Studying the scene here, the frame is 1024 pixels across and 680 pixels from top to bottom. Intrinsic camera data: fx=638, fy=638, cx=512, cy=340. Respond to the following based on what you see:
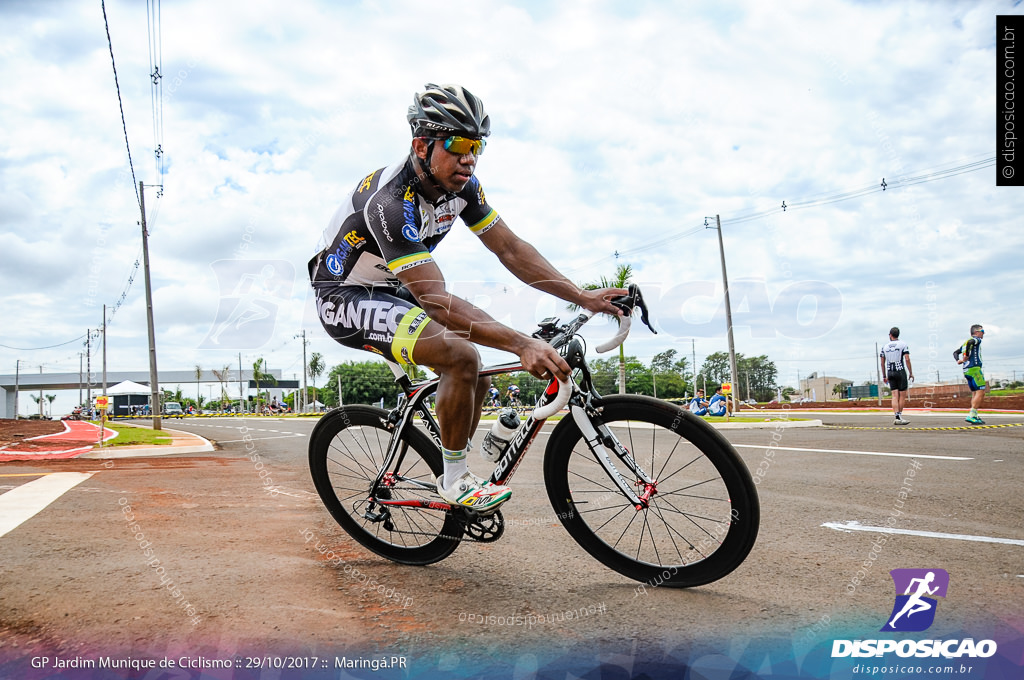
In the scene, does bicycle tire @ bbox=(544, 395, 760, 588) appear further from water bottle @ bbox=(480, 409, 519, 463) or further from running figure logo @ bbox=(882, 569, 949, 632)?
running figure logo @ bbox=(882, 569, 949, 632)

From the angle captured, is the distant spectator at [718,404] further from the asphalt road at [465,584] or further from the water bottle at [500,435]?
the water bottle at [500,435]

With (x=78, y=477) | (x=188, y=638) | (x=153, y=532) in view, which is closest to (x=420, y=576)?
(x=188, y=638)

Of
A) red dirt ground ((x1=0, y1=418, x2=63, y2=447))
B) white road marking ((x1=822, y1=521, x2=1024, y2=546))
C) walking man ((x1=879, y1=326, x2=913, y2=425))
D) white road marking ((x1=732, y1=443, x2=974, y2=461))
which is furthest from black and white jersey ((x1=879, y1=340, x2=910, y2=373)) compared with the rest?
red dirt ground ((x1=0, y1=418, x2=63, y2=447))

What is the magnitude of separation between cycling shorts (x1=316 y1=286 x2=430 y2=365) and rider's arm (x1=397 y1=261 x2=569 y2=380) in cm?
17

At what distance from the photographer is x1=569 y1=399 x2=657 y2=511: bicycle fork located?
2.76m

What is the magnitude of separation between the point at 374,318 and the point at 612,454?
4.20 feet

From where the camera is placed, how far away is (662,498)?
2.77 metres

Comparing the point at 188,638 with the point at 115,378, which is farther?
the point at 115,378

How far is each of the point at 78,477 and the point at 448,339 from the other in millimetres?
5565

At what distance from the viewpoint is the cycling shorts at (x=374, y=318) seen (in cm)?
292

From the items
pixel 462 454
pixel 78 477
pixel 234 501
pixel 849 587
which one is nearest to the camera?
pixel 849 587

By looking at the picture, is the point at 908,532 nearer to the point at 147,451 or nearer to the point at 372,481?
the point at 372,481

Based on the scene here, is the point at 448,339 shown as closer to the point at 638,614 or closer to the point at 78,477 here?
the point at 638,614

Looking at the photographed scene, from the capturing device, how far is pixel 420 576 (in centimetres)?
298
